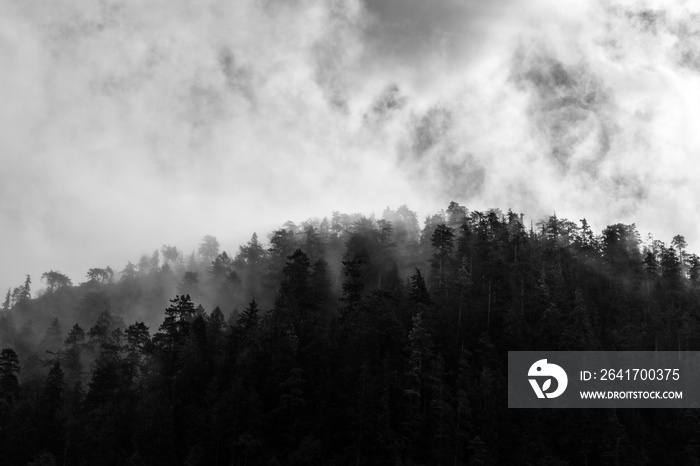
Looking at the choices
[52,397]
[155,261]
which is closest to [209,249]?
[155,261]

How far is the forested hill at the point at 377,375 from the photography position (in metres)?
65.0

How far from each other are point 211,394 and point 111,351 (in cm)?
2618

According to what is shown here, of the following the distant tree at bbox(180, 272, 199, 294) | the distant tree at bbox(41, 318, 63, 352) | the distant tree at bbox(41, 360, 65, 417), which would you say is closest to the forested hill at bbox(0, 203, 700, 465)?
the distant tree at bbox(41, 360, 65, 417)

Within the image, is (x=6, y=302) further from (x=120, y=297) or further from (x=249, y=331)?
(x=249, y=331)

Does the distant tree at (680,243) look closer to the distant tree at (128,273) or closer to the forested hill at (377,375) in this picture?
the forested hill at (377,375)

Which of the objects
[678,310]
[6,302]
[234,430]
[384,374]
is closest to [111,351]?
[234,430]

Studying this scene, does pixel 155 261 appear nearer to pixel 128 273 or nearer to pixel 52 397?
pixel 128 273

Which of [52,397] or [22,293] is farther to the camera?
[22,293]

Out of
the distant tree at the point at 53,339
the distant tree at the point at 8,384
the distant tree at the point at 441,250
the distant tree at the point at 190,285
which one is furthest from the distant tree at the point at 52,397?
the distant tree at the point at 441,250

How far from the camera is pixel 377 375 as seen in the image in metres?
69.4

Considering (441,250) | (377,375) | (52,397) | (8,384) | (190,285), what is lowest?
(52,397)

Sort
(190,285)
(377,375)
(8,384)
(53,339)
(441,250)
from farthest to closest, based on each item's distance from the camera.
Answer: (190,285) < (53,339) < (441,250) < (8,384) < (377,375)

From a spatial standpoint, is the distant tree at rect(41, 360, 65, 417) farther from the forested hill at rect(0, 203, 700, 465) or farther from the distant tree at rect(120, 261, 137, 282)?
the distant tree at rect(120, 261, 137, 282)

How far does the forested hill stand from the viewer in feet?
213
